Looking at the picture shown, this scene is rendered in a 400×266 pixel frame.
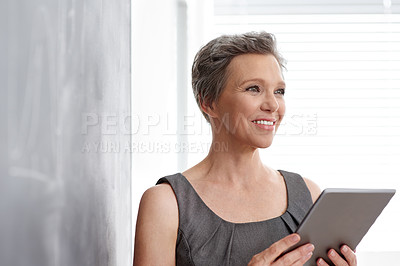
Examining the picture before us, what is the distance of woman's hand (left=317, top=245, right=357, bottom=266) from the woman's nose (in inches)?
15.8

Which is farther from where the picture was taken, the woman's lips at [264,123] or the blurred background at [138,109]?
the woman's lips at [264,123]

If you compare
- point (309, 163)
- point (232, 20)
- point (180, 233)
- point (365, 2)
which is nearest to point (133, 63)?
point (180, 233)

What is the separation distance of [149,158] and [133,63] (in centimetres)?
49

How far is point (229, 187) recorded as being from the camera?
1372mm

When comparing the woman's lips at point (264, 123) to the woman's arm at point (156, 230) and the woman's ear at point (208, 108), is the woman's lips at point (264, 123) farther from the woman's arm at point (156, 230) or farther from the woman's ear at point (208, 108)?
the woman's arm at point (156, 230)

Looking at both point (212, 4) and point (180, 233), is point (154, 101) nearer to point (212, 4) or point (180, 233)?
point (180, 233)

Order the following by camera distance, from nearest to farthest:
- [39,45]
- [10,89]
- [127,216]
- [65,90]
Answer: [10,89]
[39,45]
[65,90]
[127,216]

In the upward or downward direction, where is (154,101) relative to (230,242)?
upward

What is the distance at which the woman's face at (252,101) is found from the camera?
1288 mm

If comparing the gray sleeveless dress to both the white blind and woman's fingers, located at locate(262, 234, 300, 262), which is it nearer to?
woman's fingers, located at locate(262, 234, 300, 262)

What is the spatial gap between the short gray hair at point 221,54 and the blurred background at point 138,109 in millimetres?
265

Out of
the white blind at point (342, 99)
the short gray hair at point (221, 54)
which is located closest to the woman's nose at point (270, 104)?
the short gray hair at point (221, 54)

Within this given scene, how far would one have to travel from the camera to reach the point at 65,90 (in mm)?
852

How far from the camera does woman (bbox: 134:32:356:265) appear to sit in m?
1.26
